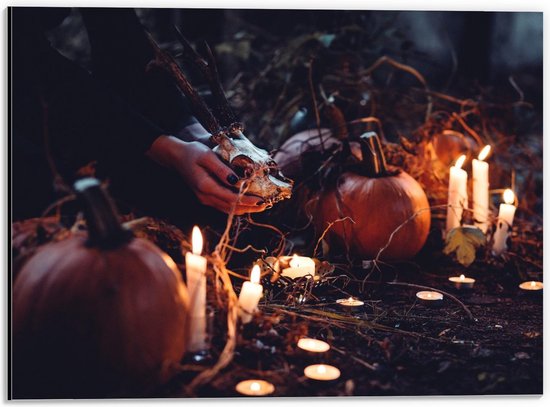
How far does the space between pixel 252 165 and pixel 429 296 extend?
526 millimetres

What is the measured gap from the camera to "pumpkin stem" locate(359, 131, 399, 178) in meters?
1.72

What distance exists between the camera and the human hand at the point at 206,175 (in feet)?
4.27

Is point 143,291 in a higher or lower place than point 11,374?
higher

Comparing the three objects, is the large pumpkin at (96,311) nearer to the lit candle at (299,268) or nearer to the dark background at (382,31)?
the lit candle at (299,268)

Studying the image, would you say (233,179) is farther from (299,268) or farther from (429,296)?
(429,296)

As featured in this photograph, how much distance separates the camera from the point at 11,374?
3.53ft

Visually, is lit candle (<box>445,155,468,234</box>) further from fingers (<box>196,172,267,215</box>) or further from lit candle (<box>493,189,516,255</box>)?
fingers (<box>196,172,267,215</box>)

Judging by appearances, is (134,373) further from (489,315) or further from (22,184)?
(489,315)

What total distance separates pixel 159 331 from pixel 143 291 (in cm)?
6

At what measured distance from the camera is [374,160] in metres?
1.75

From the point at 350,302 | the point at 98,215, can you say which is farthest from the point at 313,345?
the point at 98,215

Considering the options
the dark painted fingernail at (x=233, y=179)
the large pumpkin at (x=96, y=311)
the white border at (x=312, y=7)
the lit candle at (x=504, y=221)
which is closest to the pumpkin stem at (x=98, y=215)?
the large pumpkin at (x=96, y=311)

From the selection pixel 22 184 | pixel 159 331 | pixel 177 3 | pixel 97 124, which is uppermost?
pixel 177 3

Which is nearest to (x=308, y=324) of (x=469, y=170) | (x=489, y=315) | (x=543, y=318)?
(x=489, y=315)
